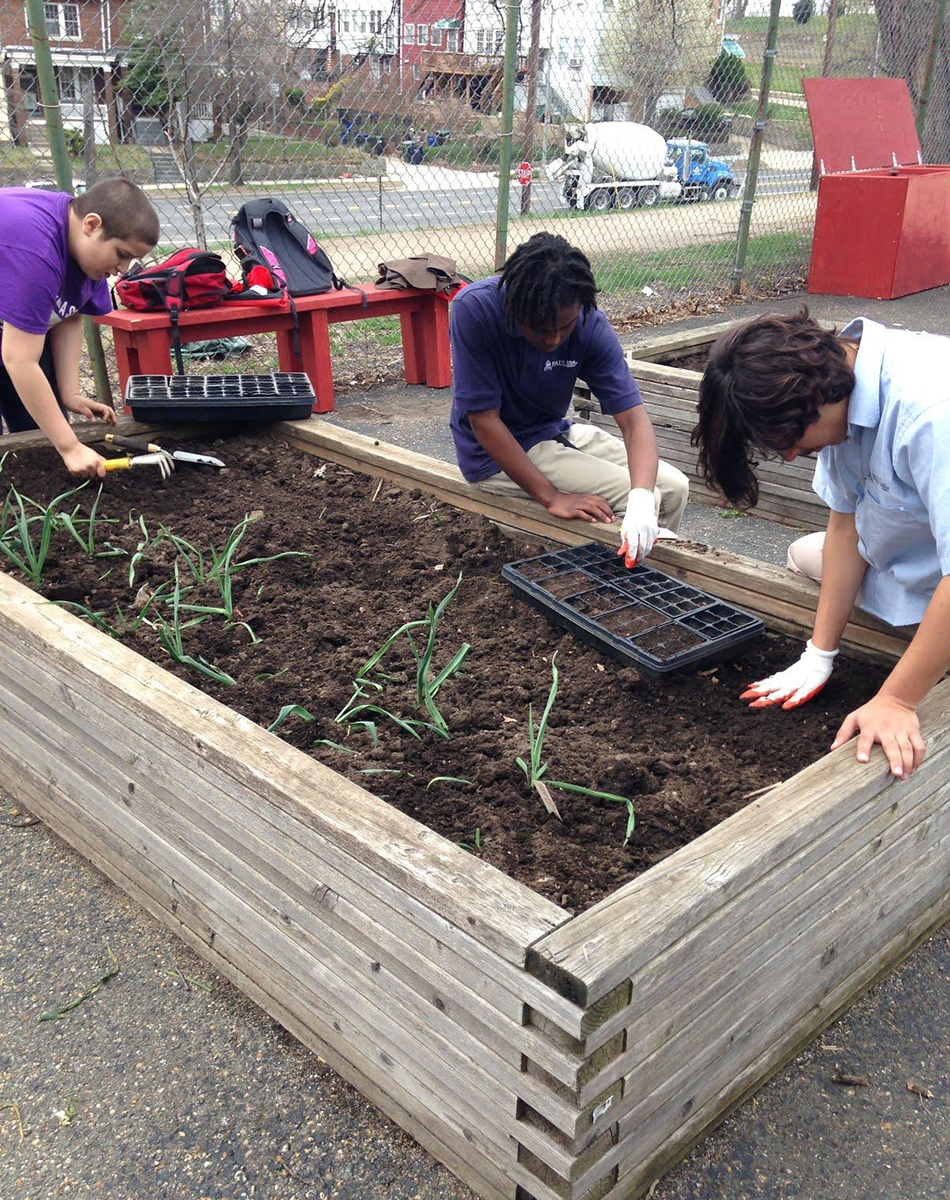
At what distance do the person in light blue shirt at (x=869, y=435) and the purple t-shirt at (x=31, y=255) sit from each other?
2036mm

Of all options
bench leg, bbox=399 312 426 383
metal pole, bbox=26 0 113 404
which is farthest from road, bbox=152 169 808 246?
metal pole, bbox=26 0 113 404

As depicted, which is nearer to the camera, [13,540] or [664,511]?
[13,540]

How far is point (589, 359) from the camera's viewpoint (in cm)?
319

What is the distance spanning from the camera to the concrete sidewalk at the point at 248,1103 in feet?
5.29

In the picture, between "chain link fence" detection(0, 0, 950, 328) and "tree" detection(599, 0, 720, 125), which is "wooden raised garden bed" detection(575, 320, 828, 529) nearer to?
"chain link fence" detection(0, 0, 950, 328)

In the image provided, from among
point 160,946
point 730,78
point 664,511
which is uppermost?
point 730,78

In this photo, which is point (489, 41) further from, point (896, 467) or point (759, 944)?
point (759, 944)

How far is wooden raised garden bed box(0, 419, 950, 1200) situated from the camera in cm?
137

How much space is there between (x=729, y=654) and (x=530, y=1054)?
128cm

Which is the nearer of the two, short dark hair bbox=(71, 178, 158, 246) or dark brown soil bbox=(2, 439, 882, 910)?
dark brown soil bbox=(2, 439, 882, 910)

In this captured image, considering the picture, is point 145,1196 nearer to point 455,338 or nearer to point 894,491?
point 894,491


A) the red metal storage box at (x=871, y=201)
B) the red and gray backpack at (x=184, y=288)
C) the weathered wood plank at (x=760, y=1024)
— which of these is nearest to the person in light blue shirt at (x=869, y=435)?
the weathered wood plank at (x=760, y=1024)

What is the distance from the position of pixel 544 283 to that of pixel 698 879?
1707 millimetres

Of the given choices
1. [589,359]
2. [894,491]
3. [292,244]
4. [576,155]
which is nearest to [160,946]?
[894,491]
